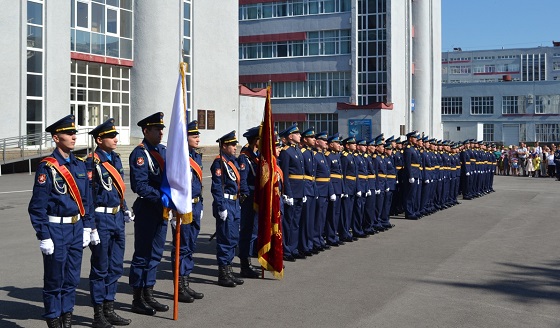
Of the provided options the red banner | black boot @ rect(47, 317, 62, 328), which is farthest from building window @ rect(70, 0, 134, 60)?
black boot @ rect(47, 317, 62, 328)

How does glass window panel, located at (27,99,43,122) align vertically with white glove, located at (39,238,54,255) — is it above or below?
above

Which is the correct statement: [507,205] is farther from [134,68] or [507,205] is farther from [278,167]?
[134,68]

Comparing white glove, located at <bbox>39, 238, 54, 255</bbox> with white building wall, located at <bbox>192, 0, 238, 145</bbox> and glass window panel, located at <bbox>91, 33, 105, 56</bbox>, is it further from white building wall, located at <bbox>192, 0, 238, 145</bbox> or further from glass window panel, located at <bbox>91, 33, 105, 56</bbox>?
white building wall, located at <bbox>192, 0, 238, 145</bbox>

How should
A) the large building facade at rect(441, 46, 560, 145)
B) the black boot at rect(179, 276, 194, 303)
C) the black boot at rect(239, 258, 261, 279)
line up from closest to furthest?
the black boot at rect(179, 276, 194, 303) → the black boot at rect(239, 258, 261, 279) → the large building facade at rect(441, 46, 560, 145)

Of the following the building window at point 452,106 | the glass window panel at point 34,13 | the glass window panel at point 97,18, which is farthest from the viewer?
the building window at point 452,106

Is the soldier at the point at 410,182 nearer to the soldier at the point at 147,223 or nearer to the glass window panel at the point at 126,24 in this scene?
the soldier at the point at 147,223

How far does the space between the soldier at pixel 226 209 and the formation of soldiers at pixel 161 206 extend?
14 millimetres

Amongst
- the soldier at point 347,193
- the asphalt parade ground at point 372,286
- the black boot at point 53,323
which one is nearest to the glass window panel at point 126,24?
the asphalt parade ground at point 372,286

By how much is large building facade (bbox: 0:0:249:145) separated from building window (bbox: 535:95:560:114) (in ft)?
143

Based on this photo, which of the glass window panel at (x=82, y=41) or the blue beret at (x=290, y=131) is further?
the glass window panel at (x=82, y=41)

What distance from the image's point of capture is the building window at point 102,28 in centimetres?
3434

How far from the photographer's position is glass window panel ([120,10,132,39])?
3738 cm

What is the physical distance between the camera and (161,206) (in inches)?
302

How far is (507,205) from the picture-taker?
20781mm
